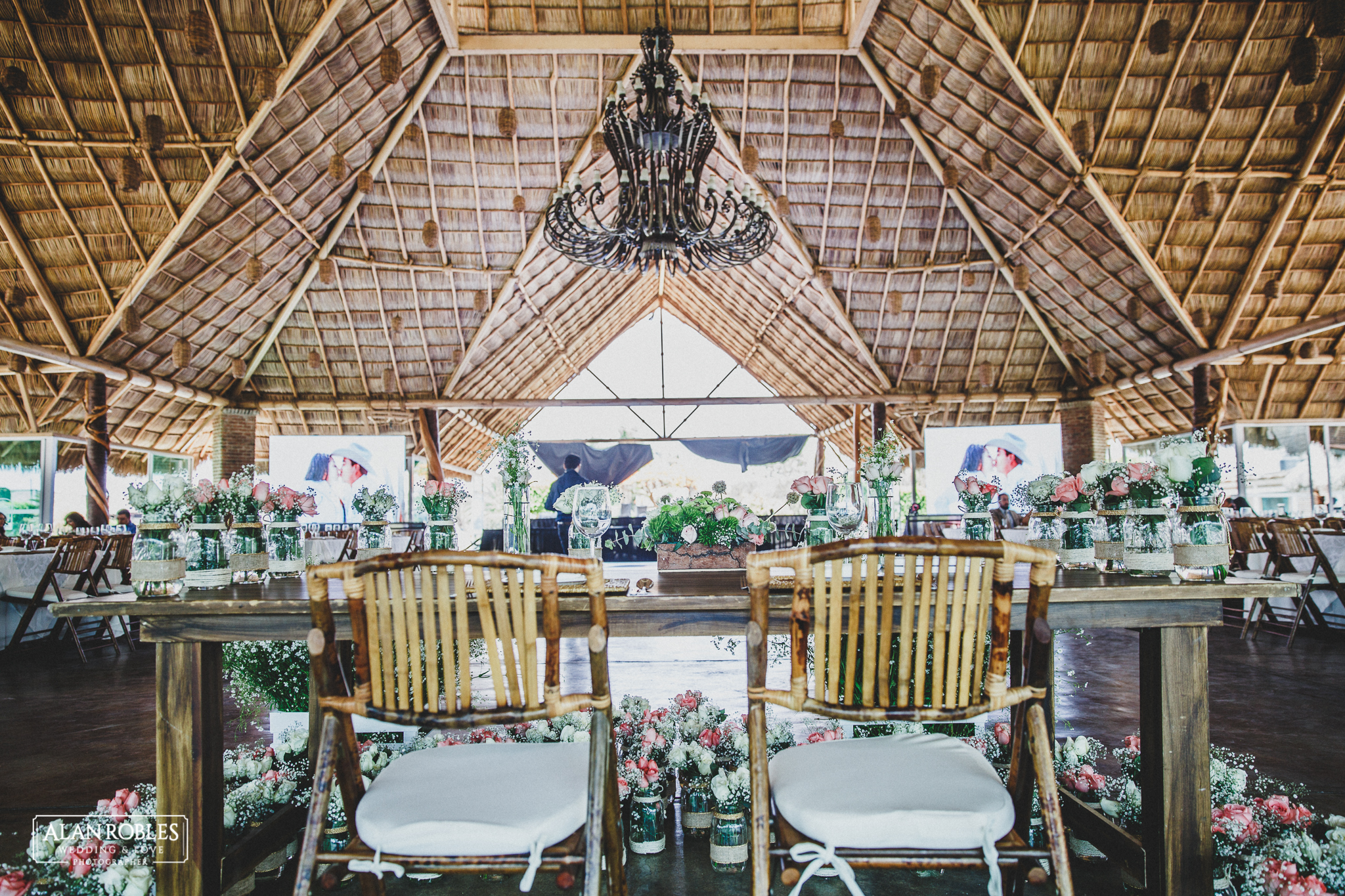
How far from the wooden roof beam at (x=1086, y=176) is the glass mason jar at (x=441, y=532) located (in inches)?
219

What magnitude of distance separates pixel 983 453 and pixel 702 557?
11.1m

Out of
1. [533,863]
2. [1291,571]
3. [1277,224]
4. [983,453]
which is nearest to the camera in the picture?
[533,863]

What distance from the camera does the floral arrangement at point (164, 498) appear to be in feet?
6.13

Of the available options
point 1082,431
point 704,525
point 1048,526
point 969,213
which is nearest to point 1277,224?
point 969,213

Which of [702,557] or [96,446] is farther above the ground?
[96,446]

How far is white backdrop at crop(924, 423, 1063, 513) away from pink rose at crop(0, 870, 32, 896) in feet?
38.2

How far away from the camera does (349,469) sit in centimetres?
1182

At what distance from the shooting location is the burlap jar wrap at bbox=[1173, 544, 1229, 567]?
73.2 inches

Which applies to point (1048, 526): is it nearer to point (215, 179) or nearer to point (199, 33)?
point (199, 33)

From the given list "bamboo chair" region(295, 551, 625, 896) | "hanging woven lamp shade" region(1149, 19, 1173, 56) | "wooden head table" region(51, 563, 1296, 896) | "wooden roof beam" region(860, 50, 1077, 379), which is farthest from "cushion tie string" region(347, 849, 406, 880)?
"wooden roof beam" region(860, 50, 1077, 379)

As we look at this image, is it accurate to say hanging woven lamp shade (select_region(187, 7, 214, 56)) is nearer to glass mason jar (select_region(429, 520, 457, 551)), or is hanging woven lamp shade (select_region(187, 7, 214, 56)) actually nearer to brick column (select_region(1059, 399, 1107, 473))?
glass mason jar (select_region(429, 520, 457, 551))

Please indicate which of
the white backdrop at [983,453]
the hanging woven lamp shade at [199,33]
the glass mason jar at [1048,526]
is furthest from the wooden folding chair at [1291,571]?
the hanging woven lamp shade at [199,33]

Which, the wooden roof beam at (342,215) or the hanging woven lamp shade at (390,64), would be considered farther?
the wooden roof beam at (342,215)

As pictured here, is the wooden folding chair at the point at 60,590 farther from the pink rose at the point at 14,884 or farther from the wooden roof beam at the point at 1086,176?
the wooden roof beam at the point at 1086,176
